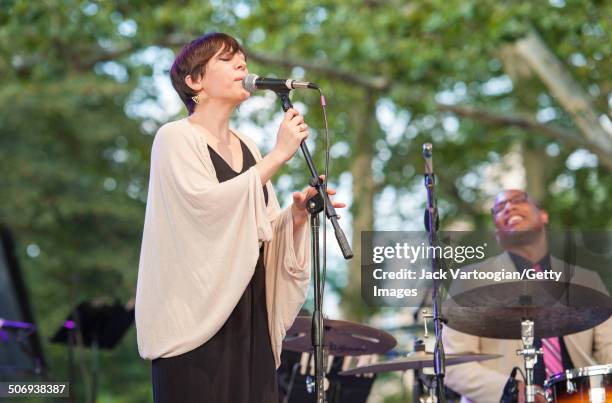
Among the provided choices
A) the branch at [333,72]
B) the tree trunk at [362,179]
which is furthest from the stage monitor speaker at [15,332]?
the tree trunk at [362,179]

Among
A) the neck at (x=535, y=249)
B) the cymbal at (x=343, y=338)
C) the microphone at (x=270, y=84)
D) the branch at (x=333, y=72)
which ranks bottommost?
the cymbal at (x=343, y=338)

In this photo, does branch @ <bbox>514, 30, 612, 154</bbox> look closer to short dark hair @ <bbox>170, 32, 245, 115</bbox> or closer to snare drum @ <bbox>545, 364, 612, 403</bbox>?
snare drum @ <bbox>545, 364, 612, 403</bbox>

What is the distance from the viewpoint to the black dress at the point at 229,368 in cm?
366

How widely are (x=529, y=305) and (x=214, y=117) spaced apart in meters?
1.79

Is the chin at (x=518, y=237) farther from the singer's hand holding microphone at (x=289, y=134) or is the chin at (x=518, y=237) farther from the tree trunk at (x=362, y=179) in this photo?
the tree trunk at (x=362, y=179)

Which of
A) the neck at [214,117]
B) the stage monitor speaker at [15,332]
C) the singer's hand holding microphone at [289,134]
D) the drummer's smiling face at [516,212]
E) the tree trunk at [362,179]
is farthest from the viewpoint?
the tree trunk at [362,179]

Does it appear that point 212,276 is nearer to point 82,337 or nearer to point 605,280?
point 605,280

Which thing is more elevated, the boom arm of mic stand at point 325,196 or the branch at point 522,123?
the branch at point 522,123

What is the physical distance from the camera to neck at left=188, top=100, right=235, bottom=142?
401 cm

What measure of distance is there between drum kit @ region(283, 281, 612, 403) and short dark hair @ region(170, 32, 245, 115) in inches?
57.9

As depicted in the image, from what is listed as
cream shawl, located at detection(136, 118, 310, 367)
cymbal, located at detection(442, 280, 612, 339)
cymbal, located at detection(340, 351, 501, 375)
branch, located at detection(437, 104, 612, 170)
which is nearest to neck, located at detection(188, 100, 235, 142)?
cream shawl, located at detection(136, 118, 310, 367)

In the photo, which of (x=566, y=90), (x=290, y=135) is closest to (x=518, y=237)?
(x=290, y=135)

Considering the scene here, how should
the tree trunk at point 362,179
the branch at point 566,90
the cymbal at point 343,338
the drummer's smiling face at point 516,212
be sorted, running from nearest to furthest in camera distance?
the cymbal at point 343,338
the drummer's smiling face at point 516,212
the branch at point 566,90
the tree trunk at point 362,179

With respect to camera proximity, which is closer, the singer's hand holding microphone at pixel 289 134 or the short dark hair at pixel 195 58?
the singer's hand holding microphone at pixel 289 134
